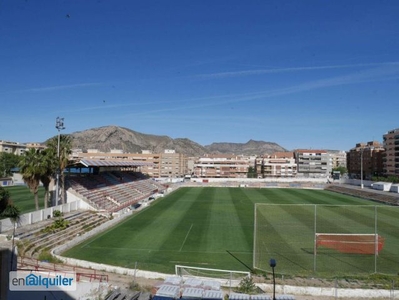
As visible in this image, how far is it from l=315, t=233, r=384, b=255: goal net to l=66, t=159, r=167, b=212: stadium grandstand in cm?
2060

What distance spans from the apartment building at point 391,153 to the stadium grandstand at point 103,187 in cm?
6014

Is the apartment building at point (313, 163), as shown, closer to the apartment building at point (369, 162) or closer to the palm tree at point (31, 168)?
the apartment building at point (369, 162)

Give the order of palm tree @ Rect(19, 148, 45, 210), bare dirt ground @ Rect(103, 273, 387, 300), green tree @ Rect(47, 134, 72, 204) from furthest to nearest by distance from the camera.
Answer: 1. green tree @ Rect(47, 134, 72, 204)
2. palm tree @ Rect(19, 148, 45, 210)
3. bare dirt ground @ Rect(103, 273, 387, 300)

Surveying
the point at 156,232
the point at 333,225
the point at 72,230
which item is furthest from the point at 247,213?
the point at 72,230

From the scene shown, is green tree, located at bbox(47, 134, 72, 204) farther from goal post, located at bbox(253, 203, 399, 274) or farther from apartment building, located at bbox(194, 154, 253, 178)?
apartment building, located at bbox(194, 154, 253, 178)

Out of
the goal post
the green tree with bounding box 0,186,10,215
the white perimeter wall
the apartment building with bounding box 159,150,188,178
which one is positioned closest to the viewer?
the green tree with bounding box 0,186,10,215

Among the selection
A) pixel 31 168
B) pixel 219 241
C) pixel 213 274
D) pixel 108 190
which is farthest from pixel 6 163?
pixel 213 274

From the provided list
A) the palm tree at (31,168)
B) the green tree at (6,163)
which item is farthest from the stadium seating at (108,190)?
the green tree at (6,163)

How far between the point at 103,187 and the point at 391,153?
73.9m

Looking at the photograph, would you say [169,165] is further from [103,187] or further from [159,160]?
[103,187]

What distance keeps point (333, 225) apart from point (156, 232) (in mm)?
14133

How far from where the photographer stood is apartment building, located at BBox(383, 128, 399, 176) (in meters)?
88.1

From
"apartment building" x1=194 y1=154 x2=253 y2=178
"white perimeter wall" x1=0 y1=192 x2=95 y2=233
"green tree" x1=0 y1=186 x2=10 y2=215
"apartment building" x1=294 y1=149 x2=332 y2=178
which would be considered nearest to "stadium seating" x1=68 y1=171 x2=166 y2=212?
"white perimeter wall" x1=0 y1=192 x2=95 y2=233

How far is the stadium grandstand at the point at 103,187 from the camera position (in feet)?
123
